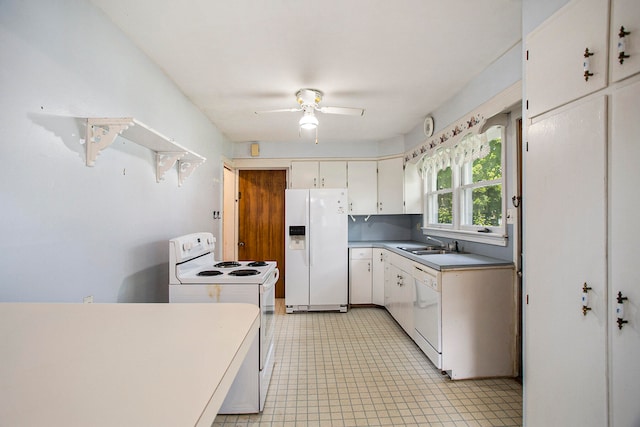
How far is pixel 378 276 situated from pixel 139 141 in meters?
3.21

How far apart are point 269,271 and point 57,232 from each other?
1.26 meters

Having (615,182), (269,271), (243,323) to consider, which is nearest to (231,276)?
(269,271)

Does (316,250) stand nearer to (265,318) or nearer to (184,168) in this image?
(265,318)

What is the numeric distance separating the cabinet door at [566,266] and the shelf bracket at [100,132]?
6.53ft

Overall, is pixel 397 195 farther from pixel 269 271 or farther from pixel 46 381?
pixel 46 381

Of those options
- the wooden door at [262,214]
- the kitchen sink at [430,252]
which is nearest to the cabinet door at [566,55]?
the kitchen sink at [430,252]

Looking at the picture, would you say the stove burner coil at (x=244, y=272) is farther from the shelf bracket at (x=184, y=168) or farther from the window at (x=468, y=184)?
the window at (x=468, y=184)

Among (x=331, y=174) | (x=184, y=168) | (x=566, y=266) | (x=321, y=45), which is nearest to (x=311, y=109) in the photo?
(x=321, y=45)

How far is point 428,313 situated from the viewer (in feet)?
8.16

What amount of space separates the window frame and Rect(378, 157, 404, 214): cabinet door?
468 millimetres

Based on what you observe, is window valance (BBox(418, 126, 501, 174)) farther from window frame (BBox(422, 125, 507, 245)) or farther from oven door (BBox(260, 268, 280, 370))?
oven door (BBox(260, 268, 280, 370))

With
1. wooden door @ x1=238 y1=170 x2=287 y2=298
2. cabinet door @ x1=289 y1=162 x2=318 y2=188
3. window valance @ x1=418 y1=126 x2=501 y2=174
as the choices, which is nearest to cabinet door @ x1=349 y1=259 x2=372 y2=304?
wooden door @ x1=238 y1=170 x2=287 y2=298

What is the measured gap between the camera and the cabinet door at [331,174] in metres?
4.45

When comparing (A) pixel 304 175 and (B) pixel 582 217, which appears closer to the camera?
(B) pixel 582 217
